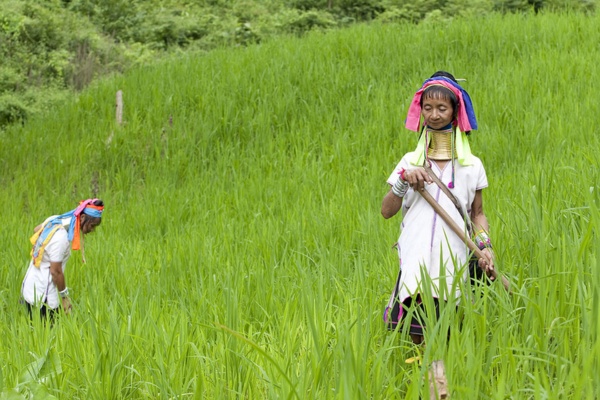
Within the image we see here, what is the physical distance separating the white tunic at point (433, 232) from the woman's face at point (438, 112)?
16cm

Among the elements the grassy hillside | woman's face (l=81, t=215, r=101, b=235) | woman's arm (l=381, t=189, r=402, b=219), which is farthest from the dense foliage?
woman's arm (l=381, t=189, r=402, b=219)

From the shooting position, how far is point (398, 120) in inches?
285

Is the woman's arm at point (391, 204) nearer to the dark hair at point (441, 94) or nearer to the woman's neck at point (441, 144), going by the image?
the woman's neck at point (441, 144)

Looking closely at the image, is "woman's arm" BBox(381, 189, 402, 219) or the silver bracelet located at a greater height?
the silver bracelet

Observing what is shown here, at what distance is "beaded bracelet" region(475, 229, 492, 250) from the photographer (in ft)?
8.86

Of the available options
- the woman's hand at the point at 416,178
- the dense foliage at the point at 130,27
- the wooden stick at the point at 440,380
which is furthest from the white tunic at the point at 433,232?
the dense foliage at the point at 130,27

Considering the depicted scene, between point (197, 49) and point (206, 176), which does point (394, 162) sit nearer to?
point (206, 176)

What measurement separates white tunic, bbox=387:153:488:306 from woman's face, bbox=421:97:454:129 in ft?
0.53

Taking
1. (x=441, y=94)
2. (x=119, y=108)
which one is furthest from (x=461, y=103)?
(x=119, y=108)

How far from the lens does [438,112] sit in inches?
110

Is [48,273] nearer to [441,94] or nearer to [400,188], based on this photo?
[400,188]

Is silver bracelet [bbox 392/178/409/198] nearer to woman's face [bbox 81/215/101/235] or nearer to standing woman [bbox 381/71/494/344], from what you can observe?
standing woman [bbox 381/71/494/344]

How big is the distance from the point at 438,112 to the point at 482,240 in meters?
0.54

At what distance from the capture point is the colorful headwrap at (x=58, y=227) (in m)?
4.41
